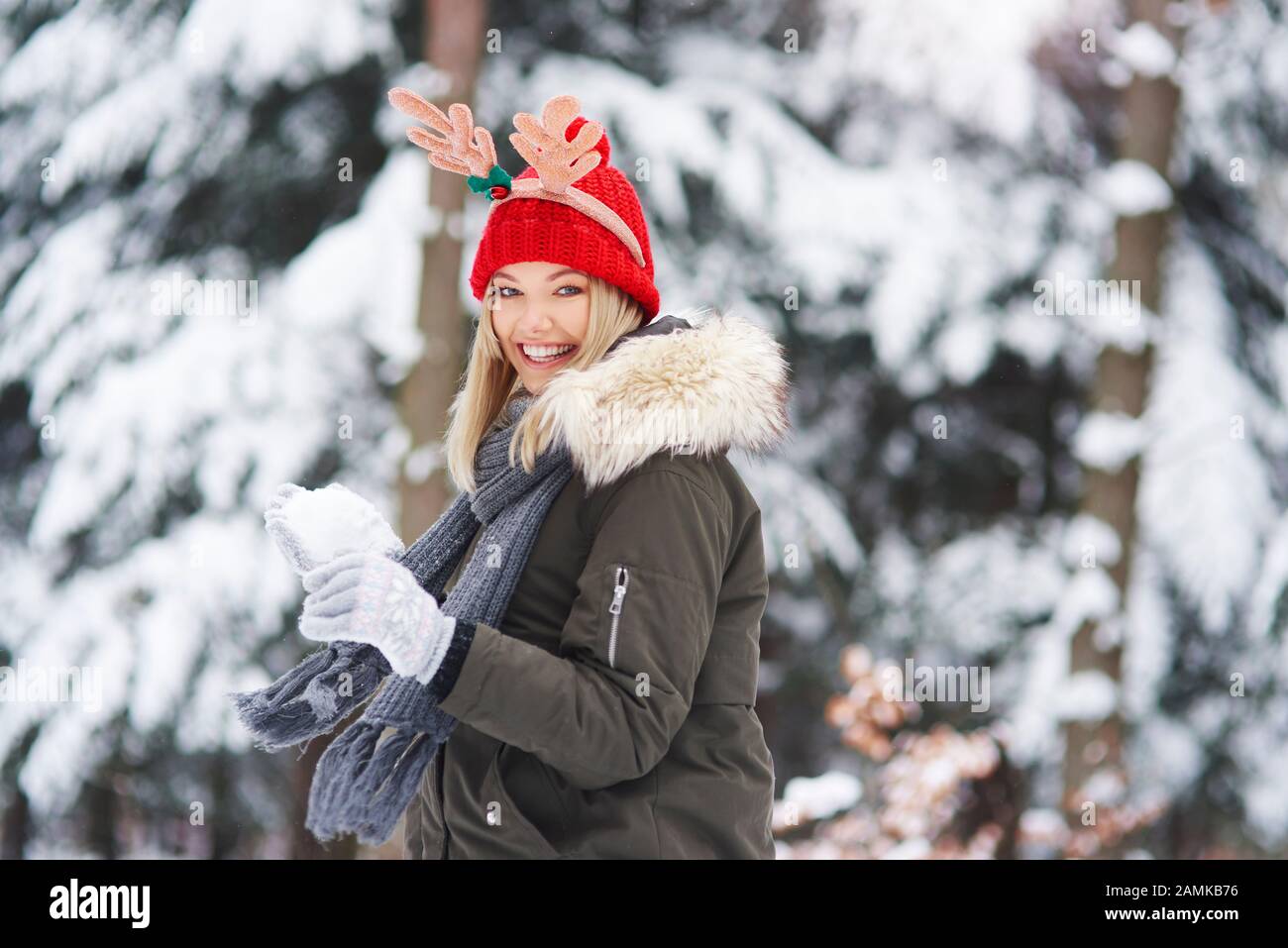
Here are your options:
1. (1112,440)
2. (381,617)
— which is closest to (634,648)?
(381,617)

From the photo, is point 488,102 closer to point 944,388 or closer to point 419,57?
point 419,57

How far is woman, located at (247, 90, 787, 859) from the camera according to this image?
1.53m

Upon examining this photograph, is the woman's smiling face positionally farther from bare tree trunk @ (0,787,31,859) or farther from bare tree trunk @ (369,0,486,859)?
bare tree trunk @ (0,787,31,859)

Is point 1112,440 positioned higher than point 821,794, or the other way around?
point 1112,440

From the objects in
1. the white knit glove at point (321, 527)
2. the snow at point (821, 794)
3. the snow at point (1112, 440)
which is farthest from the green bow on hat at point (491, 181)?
the snow at point (1112, 440)

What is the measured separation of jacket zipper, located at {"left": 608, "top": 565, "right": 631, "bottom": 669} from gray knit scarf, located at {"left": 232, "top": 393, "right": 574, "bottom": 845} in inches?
8.5

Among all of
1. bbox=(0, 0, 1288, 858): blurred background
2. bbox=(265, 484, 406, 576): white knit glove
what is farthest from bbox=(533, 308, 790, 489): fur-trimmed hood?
bbox=(0, 0, 1288, 858): blurred background

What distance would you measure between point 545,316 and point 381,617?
0.62 m

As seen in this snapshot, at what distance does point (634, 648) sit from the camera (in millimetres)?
1554

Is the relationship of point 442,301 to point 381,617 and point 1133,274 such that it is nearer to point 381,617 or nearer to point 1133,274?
point 1133,274

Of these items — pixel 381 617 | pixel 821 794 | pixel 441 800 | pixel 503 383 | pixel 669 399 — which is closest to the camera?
pixel 381 617

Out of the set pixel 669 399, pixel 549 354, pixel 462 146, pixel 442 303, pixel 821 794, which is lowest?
pixel 821 794

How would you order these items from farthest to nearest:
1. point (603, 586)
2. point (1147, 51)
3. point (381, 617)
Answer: point (1147, 51)
point (603, 586)
point (381, 617)

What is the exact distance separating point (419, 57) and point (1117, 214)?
2908mm
